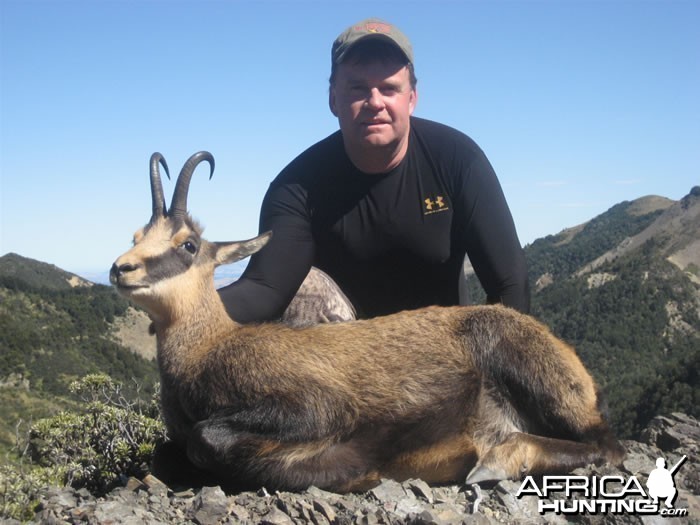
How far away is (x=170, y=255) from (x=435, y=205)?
9.87 ft

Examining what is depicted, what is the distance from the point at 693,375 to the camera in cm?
6025

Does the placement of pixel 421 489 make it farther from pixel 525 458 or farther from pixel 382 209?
pixel 382 209

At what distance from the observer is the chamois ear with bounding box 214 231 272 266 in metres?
6.42

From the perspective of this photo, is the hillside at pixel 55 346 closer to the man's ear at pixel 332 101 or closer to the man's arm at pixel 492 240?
the man's ear at pixel 332 101

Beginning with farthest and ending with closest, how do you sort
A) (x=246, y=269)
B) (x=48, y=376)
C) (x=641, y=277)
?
(x=641, y=277) → (x=48, y=376) → (x=246, y=269)

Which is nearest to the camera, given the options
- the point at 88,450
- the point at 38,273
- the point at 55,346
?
the point at 88,450

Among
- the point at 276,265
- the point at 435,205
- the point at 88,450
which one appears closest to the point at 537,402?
the point at 435,205

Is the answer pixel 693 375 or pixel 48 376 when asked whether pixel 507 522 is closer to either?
pixel 48 376

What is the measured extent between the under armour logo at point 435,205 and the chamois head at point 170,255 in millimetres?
1966

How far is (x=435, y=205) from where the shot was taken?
25.1 ft

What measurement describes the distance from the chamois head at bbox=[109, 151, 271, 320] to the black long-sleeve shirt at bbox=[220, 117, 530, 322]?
861 mm

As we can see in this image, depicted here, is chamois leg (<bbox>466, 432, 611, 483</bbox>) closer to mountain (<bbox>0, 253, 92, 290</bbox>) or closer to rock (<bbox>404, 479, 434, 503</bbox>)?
rock (<bbox>404, 479, 434, 503</bbox>)

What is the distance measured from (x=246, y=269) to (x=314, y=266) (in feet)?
3.77

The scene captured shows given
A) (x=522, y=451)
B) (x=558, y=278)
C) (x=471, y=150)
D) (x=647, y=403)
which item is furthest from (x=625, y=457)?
(x=558, y=278)
